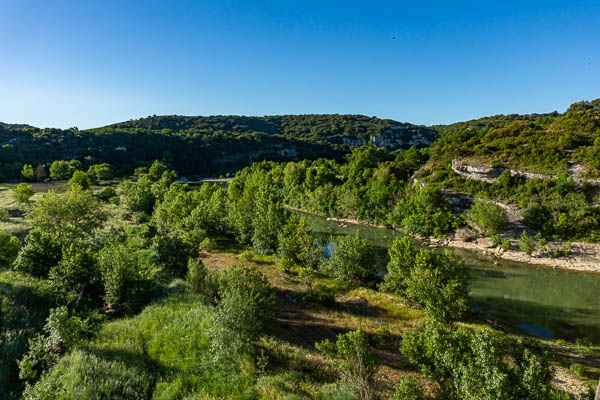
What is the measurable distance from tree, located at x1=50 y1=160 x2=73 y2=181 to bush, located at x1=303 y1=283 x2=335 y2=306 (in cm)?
9378

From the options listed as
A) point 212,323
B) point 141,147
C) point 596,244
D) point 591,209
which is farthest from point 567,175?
point 141,147

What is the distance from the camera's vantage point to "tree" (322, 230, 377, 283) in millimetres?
23359

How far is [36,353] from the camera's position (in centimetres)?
880

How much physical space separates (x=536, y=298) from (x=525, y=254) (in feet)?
39.9

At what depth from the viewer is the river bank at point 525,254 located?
31812 mm

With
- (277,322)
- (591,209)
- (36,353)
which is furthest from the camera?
(591,209)

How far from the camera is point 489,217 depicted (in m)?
40.0

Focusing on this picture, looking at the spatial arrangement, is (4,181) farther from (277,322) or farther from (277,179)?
(277,322)

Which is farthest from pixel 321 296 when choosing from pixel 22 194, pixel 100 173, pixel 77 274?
pixel 100 173

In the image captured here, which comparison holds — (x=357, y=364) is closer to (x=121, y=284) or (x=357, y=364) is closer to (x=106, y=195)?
(x=121, y=284)

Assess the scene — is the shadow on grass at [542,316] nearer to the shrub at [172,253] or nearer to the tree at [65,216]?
the shrub at [172,253]

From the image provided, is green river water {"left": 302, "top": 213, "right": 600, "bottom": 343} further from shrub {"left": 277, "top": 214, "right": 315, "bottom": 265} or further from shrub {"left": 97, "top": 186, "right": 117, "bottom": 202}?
shrub {"left": 97, "top": 186, "right": 117, "bottom": 202}

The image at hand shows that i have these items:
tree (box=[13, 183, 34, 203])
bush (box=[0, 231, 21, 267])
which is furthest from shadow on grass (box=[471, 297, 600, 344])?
tree (box=[13, 183, 34, 203])

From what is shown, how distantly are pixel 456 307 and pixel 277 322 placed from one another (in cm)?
1094
